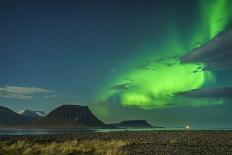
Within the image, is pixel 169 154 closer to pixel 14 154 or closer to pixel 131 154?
pixel 131 154

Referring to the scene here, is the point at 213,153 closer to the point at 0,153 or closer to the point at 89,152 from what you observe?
the point at 89,152

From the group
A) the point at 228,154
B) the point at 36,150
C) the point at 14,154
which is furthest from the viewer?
the point at 36,150

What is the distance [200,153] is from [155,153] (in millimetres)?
4463

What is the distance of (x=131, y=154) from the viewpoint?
123 ft

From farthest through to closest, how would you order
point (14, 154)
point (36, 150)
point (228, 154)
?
point (36, 150) → point (14, 154) → point (228, 154)

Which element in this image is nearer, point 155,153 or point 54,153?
point 155,153

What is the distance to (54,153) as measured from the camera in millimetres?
40000

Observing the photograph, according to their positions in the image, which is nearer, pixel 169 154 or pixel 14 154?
pixel 169 154

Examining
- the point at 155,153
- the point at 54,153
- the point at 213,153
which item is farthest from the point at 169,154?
the point at 54,153

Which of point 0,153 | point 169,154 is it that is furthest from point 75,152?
point 169,154

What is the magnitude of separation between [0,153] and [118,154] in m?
12.9

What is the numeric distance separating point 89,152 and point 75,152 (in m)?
1.56

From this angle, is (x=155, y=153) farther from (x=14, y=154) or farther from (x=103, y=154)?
(x=14, y=154)

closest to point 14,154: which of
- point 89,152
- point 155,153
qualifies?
point 89,152
